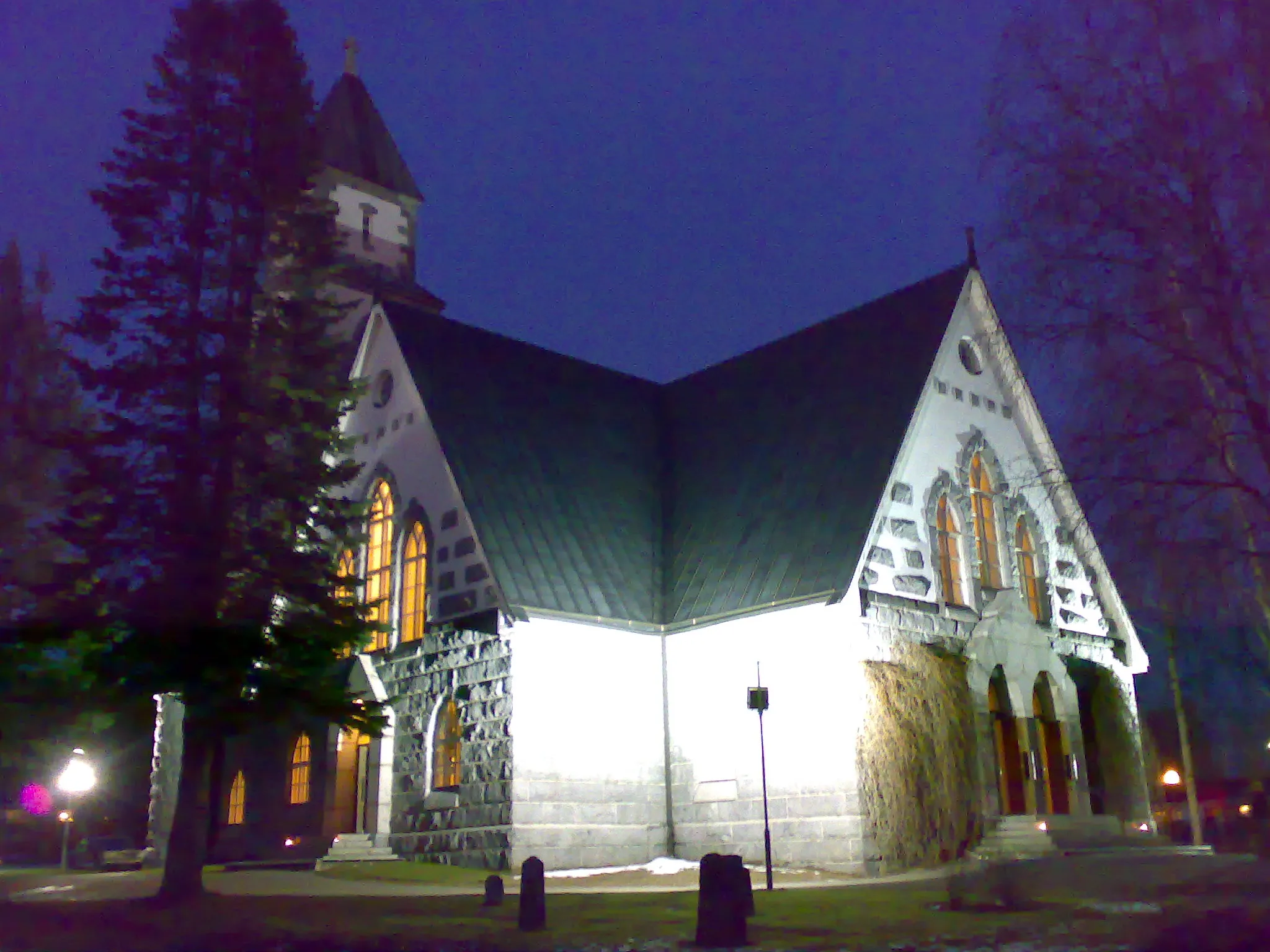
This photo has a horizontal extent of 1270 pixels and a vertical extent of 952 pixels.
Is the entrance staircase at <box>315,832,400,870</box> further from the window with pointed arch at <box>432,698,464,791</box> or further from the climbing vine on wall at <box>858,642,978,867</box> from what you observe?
the climbing vine on wall at <box>858,642,978,867</box>

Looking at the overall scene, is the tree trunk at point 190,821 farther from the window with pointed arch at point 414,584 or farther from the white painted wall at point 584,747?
the window with pointed arch at point 414,584

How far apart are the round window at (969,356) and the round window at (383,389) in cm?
1122

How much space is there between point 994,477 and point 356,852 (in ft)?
45.7

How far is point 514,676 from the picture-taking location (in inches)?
800

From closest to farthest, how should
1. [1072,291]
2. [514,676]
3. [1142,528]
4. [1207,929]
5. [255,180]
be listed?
[1207,929] < [1142,528] < [1072,291] < [255,180] < [514,676]

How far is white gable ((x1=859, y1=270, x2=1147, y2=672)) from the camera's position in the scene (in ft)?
70.2

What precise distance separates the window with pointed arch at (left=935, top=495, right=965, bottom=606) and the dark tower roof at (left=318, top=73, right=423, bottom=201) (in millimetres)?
25287

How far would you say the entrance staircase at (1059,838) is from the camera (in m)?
20.1

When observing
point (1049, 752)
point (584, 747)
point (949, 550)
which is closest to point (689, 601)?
point (584, 747)

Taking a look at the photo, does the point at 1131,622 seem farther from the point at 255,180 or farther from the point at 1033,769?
the point at 255,180

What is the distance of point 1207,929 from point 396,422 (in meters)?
17.4

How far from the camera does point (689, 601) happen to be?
73.4ft

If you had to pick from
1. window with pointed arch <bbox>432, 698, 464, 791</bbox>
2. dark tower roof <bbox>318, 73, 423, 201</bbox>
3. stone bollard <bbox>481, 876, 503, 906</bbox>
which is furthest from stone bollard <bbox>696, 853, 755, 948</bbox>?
dark tower roof <bbox>318, 73, 423, 201</bbox>

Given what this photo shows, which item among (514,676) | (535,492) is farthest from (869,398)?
(514,676)
